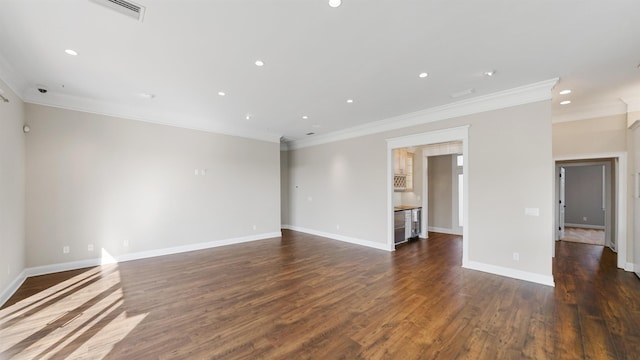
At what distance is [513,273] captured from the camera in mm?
3936

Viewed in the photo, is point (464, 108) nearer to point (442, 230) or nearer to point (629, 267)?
point (629, 267)

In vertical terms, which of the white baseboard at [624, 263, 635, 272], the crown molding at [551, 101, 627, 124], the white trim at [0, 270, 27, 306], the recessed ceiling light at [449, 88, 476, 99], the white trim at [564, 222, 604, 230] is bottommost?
the white trim at [564, 222, 604, 230]

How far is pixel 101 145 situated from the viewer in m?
4.64

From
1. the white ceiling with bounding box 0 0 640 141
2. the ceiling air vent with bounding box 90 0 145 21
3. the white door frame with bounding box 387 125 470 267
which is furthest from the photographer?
the white door frame with bounding box 387 125 470 267

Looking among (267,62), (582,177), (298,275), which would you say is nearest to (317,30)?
(267,62)

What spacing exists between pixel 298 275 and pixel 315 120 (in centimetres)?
344

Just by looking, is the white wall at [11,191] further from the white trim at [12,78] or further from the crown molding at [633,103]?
the crown molding at [633,103]

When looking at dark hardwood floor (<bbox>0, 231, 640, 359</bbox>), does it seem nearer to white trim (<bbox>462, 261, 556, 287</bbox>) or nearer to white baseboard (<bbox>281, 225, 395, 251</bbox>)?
white trim (<bbox>462, 261, 556, 287</bbox>)

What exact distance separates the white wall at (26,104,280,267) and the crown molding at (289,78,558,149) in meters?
3.10

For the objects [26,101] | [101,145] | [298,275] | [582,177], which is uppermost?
[26,101]

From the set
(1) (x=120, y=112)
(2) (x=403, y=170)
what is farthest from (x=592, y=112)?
(1) (x=120, y=112)

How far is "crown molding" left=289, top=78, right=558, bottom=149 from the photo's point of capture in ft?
12.3

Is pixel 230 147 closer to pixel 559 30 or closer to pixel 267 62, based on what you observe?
pixel 267 62

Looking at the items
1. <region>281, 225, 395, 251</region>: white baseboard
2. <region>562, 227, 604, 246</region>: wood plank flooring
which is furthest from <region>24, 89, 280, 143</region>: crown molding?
<region>562, 227, 604, 246</region>: wood plank flooring
